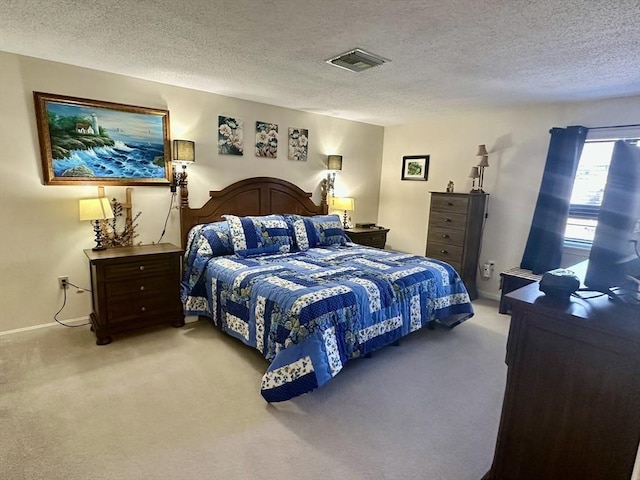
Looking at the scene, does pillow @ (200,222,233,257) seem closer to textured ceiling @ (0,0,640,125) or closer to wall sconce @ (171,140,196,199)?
wall sconce @ (171,140,196,199)

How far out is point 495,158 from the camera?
14.0ft

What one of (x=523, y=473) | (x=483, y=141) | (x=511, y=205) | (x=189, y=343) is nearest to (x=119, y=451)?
(x=189, y=343)

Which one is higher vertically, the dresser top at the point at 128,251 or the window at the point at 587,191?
the window at the point at 587,191

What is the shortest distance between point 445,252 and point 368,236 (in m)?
1.05

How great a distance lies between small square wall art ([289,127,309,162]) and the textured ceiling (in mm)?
960

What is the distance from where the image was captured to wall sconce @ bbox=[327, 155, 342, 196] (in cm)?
473

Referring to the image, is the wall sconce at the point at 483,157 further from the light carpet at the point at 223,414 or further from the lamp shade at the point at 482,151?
the light carpet at the point at 223,414

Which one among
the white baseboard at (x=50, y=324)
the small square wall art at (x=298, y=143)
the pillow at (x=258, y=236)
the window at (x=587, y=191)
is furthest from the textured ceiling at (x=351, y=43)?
the white baseboard at (x=50, y=324)

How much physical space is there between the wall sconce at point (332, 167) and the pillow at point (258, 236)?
1.35 m

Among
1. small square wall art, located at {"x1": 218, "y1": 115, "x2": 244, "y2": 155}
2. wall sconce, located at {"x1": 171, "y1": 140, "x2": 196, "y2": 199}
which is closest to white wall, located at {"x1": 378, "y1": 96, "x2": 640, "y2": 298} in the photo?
small square wall art, located at {"x1": 218, "y1": 115, "x2": 244, "y2": 155}

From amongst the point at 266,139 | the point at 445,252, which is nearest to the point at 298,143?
the point at 266,139

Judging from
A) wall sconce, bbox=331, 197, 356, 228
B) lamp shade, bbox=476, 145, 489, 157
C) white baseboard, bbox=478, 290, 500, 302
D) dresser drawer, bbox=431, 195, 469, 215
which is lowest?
white baseboard, bbox=478, 290, 500, 302

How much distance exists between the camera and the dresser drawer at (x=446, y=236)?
4.22 m

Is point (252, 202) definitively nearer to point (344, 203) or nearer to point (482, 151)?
point (344, 203)
